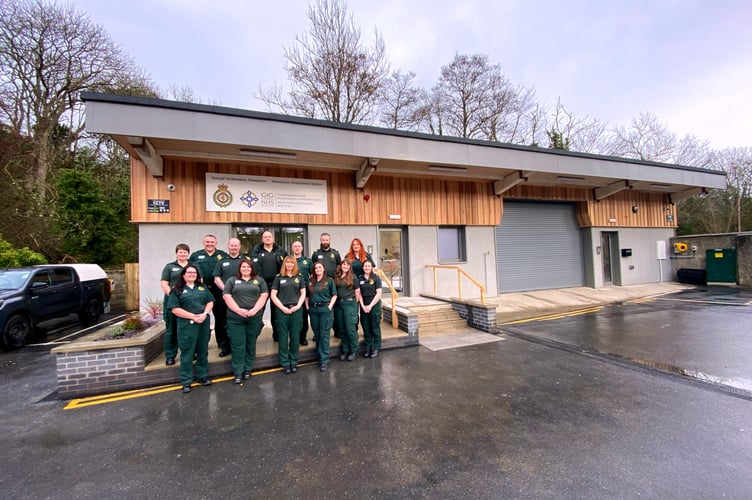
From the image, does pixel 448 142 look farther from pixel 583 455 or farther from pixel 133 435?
pixel 133 435

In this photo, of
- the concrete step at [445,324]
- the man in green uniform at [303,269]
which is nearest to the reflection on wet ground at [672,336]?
the concrete step at [445,324]

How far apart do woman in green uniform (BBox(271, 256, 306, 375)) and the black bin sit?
56.5 feet

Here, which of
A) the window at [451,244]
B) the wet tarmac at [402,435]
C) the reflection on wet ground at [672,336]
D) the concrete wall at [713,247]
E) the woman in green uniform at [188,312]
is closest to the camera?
the wet tarmac at [402,435]

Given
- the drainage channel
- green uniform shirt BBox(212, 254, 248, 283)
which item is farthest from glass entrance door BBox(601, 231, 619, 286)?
green uniform shirt BBox(212, 254, 248, 283)

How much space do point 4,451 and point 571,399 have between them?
5.47m

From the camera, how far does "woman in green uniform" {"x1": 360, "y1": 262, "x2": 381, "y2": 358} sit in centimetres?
473

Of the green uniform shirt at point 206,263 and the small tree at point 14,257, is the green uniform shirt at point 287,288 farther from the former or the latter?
the small tree at point 14,257

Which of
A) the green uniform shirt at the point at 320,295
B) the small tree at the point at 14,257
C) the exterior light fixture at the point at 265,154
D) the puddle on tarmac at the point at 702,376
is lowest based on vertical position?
the puddle on tarmac at the point at 702,376

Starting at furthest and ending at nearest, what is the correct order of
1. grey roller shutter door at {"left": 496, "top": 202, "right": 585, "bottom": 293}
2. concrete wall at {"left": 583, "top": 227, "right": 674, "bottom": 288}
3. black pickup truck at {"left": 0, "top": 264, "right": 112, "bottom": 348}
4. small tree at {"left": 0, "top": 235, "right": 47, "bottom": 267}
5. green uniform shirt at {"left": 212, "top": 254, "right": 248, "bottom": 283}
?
1. concrete wall at {"left": 583, "top": 227, "right": 674, "bottom": 288}
2. grey roller shutter door at {"left": 496, "top": 202, "right": 585, "bottom": 293}
3. small tree at {"left": 0, "top": 235, "right": 47, "bottom": 267}
4. black pickup truck at {"left": 0, "top": 264, "right": 112, "bottom": 348}
5. green uniform shirt at {"left": 212, "top": 254, "right": 248, "bottom": 283}

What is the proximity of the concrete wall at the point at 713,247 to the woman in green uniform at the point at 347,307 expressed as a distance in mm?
16460

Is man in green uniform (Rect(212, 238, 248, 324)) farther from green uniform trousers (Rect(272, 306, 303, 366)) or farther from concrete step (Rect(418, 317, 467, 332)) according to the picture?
concrete step (Rect(418, 317, 467, 332))

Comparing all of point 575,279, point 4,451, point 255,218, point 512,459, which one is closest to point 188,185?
point 255,218

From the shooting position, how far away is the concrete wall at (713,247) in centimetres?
1227

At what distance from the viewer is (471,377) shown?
4027 millimetres
